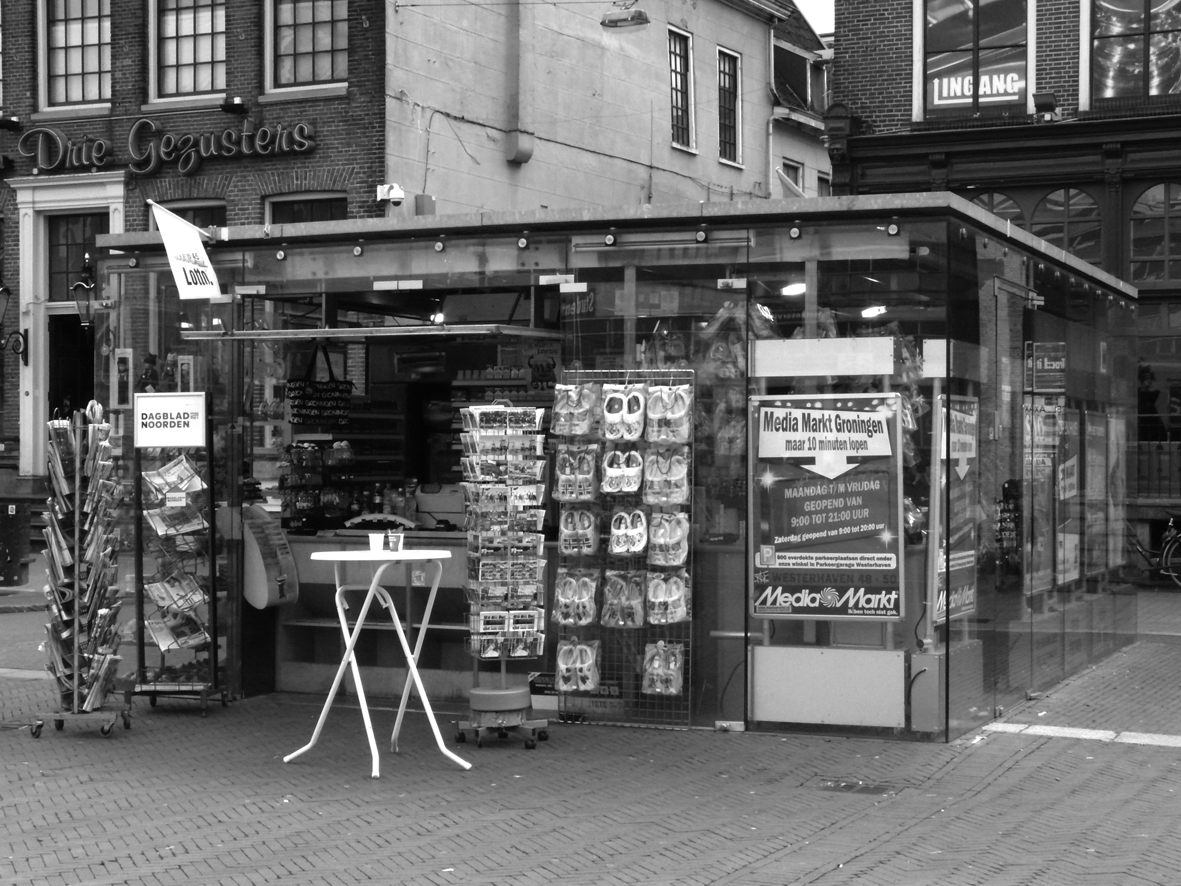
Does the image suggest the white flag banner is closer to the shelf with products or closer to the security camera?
the shelf with products

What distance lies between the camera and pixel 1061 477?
1307 centimetres

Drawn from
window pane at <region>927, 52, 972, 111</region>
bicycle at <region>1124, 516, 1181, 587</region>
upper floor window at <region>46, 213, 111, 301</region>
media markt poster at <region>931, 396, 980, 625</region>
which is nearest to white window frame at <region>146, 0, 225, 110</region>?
upper floor window at <region>46, 213, 111, 301</region>

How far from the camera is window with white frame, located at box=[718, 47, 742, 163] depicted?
3281 centimetres

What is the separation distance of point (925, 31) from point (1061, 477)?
12.5m

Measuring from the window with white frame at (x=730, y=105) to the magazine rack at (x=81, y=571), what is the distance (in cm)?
2386

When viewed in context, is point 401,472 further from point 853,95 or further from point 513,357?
point 853,95

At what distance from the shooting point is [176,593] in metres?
11.4

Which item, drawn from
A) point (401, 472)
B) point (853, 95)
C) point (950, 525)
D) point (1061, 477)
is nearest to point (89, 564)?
point (401, 472)

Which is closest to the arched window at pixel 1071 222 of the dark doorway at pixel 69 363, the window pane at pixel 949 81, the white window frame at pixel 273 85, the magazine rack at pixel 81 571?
the window pane at pixel 949 81

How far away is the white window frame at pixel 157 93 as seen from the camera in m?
24.8

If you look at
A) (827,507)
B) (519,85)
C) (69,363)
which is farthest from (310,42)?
(827,507)

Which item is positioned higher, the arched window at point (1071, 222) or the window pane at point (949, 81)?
the window pane at point (949, 81)

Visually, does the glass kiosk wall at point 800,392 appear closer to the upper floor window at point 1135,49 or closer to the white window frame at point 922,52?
the upper floor window at point 1135,49

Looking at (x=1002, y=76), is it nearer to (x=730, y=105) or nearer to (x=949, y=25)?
(x=949, y=25)
